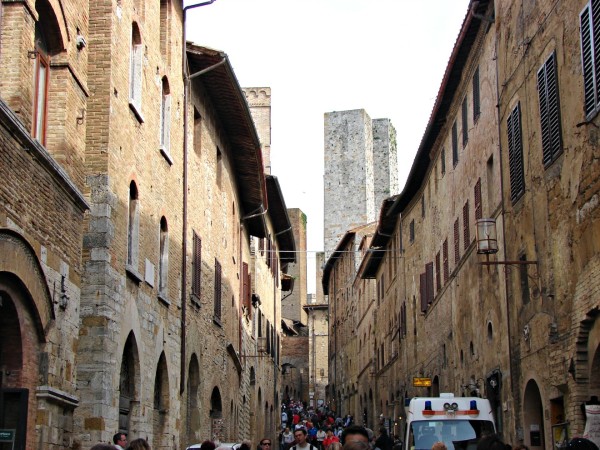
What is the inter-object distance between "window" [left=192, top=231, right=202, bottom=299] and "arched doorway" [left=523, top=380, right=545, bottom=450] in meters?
7.47

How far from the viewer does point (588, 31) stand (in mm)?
12953

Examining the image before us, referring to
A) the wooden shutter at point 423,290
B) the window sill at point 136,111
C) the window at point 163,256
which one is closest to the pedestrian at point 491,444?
the window sill at point 136,111

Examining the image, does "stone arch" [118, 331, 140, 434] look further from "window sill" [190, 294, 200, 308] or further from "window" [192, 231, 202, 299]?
"window" [192, 231, 202, 299]

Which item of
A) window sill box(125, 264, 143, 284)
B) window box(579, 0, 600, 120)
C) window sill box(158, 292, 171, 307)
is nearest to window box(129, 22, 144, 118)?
window sill box(125, 264, 143, 284)

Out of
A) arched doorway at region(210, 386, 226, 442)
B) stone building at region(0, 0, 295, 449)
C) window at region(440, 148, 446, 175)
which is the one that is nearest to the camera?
stone building at region(0, 0, 295, 449)

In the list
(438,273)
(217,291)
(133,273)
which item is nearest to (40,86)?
(133,273)

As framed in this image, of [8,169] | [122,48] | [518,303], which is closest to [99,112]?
[122,48]

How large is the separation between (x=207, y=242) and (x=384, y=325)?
60.9 ft

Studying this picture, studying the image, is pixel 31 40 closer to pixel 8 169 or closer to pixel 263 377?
pixel 8 169

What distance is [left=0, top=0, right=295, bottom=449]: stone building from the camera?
11258 mm

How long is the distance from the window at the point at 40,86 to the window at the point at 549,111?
695 cm

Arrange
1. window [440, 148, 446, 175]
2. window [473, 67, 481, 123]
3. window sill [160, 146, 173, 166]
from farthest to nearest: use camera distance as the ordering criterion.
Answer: window [440, 148, 446, 175]
window [473, 67, 481, 123]
window sill [160, 146, 173, 166]

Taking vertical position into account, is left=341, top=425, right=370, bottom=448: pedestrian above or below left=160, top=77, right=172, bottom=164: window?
below

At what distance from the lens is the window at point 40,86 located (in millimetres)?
12408
